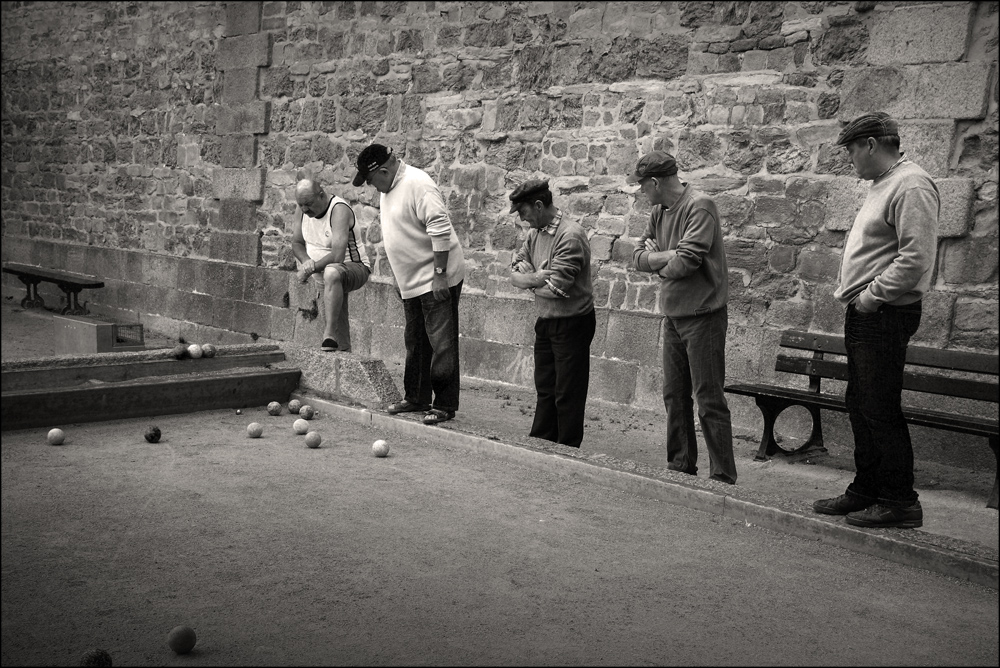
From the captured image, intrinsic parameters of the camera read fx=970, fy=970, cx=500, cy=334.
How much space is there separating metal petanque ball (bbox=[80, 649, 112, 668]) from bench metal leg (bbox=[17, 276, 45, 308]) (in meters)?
11.6

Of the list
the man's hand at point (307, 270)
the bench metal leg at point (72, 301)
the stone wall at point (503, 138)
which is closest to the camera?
the stone wall at point (503, 138)

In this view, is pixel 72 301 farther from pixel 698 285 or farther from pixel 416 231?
pixel 698 285

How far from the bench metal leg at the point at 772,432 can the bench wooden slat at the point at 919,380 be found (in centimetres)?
27

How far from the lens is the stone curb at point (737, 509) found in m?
3.65

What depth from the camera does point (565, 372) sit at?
5828 mm

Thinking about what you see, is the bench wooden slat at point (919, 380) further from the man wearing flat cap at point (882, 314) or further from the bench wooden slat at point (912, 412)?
the man wearing flat cap at point (882, 314)

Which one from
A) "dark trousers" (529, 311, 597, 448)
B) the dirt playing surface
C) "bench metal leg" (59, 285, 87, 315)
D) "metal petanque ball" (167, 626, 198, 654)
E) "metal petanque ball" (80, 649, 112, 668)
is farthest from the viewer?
"bench metal leg" (59, 285, 87, 315)

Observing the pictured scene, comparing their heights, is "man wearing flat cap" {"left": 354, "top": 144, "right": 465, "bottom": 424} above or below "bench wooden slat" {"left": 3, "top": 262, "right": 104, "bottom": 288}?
above

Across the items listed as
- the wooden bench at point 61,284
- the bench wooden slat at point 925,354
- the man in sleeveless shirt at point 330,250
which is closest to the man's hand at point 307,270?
the man in sleeveless shirt at point 330,250

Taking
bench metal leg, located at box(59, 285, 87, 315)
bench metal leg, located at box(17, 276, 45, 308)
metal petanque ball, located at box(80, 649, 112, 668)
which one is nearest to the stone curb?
metal petanque ball, located at box(80, 649, 112, 668)

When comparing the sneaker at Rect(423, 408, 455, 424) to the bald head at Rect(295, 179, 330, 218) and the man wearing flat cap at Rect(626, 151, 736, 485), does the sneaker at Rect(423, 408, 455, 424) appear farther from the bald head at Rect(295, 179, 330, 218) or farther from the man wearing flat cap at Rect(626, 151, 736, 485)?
the bald head at Rect(295, 179, 330, 218)

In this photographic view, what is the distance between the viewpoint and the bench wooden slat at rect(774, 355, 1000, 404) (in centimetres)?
555

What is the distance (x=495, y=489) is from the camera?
470 centimetres

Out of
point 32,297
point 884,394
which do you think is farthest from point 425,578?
point 32,297
